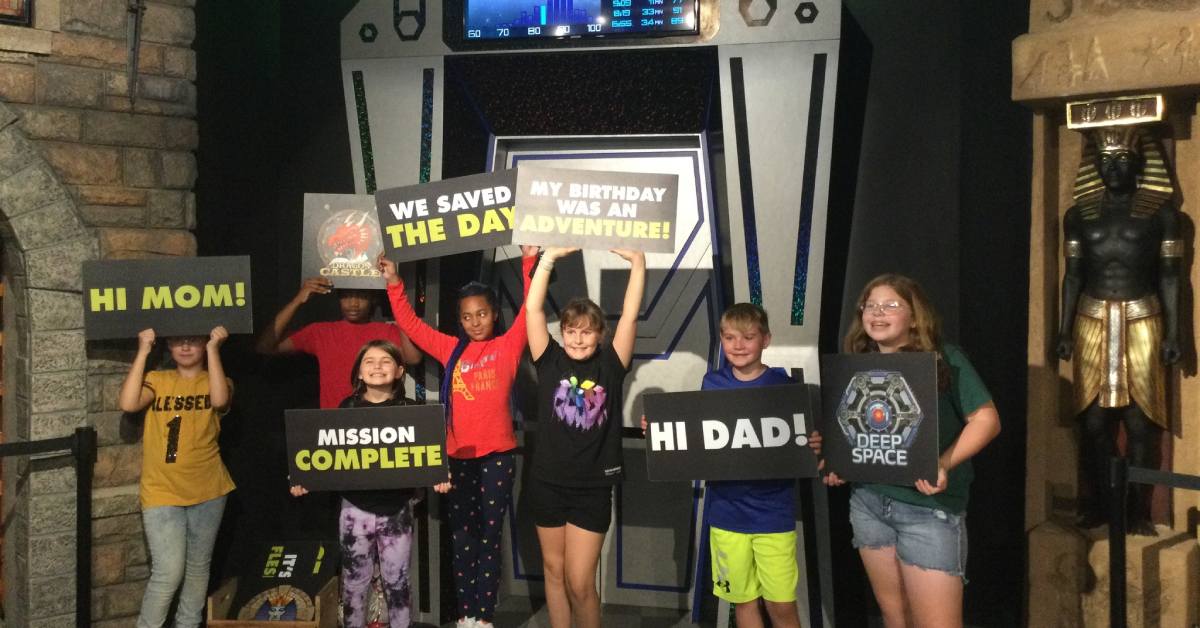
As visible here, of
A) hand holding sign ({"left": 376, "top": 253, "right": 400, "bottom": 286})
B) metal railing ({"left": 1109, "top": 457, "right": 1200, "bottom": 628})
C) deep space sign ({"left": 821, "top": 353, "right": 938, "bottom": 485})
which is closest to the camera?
deep space sign ({"left": 821, "top": 353, "right": 938, "bottom": 485})

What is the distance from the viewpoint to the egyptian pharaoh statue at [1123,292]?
337 centimetres

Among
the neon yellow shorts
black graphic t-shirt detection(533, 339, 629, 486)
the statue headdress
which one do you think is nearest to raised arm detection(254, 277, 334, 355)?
black graphic t-shirt detection(533, 339, 629, 486)

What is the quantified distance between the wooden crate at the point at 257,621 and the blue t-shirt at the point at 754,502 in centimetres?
153

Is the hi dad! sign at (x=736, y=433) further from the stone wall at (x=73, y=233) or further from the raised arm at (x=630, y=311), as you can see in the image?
the stone wall at (x=73, y=233)

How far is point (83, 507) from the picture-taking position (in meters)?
3.62

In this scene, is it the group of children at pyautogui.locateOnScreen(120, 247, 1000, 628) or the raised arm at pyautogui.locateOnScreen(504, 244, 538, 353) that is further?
the raised arm at pyautogui.locateOnScreen(504, 244, 538, 353)

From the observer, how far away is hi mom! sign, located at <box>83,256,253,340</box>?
3.58 metres

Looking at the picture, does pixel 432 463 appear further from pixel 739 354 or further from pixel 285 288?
pixel 285 288

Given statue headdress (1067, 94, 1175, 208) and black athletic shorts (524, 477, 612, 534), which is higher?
statue headdress (1067, 94, 1175, 208)

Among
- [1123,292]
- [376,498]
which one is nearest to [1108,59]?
[1123,292]

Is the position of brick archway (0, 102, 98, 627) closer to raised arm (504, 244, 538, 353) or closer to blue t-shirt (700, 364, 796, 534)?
raised arm (504, 244, 538, 353)

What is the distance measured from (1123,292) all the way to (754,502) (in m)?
1.40

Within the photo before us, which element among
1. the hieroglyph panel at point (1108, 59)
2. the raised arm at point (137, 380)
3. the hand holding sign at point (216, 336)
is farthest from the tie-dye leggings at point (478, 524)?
the hieroglyph panel at point (1108, 59)

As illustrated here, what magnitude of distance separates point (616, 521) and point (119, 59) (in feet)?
8.50
